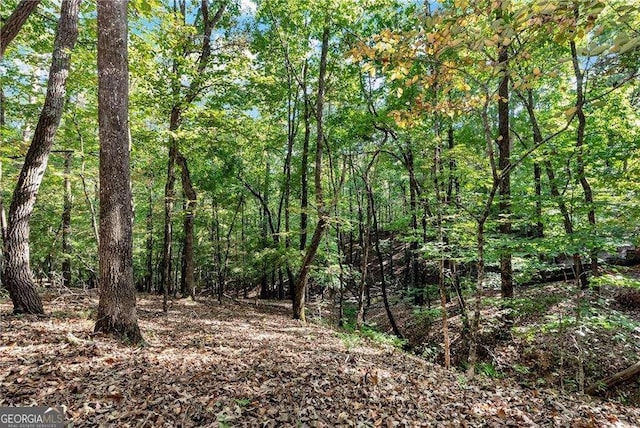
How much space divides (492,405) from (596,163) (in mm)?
5634

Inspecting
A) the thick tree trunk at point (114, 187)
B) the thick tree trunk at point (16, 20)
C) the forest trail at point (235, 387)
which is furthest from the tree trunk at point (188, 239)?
the thick tree trunk at point (114, 187)

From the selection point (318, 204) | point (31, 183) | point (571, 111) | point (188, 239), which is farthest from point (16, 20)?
point (188, 239)

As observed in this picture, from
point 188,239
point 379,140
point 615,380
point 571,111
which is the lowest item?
point 615,380

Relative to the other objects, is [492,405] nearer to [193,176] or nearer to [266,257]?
[266,257]

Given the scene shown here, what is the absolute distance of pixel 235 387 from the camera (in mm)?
3846

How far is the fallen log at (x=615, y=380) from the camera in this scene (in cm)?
706

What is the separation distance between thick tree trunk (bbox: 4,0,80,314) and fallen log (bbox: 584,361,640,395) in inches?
439

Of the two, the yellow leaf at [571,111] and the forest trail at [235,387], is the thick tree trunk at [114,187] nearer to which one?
the forest trail at [235,387]

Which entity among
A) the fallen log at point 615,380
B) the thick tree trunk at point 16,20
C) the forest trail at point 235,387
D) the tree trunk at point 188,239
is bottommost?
the fallen log at point 615,380

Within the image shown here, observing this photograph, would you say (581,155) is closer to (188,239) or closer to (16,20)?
(16,20)

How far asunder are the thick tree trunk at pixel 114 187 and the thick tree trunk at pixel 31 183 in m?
2.07

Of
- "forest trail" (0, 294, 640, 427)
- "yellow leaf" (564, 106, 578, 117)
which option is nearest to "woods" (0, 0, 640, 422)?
"yellow leaf" (564, 106, 578, 117)

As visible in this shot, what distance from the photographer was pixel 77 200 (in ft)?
55.3

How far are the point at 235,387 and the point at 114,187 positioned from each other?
128 inches
